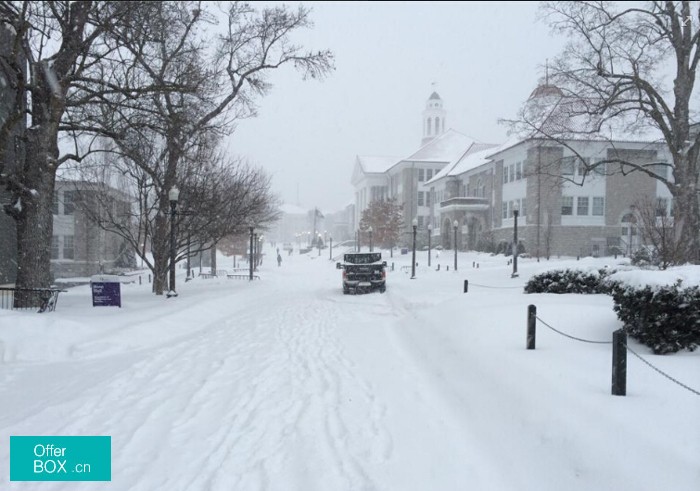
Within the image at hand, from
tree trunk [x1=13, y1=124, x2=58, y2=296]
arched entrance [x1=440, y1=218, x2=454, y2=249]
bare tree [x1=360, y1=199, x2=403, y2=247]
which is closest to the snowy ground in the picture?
tree trunk [x1=13, y1=124, x2=58, y2=296]

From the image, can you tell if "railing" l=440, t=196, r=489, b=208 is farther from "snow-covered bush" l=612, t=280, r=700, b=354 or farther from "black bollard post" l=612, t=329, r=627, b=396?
"black bollard post" l=612, t=329, r=627, b=396

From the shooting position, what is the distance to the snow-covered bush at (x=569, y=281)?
36.7 feet

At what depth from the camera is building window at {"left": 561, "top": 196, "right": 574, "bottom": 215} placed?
39.2 metres

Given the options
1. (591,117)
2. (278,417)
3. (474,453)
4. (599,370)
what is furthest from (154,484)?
(591,117)

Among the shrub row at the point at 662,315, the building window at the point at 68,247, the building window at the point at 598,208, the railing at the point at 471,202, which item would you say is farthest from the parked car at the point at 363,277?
the building window at the point at 68,247

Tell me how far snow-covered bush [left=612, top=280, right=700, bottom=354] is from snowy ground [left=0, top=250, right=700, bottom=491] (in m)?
0.20

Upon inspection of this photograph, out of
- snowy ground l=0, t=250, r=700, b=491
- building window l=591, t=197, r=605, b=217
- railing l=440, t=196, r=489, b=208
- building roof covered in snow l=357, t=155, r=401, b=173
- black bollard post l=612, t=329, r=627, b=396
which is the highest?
building roof covered in snow l=357, t=155, r=401, b=173

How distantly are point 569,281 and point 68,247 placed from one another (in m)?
40.9

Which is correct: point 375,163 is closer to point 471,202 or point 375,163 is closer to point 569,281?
point 471,202

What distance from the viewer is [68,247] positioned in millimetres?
39656

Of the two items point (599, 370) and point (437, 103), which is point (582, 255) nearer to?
point (599, 370)

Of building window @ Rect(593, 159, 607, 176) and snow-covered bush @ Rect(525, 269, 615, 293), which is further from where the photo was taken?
building window @ Rect(593, 159, 607, 176)

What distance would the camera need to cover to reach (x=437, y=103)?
89.9 metres

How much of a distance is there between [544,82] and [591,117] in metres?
2.46
